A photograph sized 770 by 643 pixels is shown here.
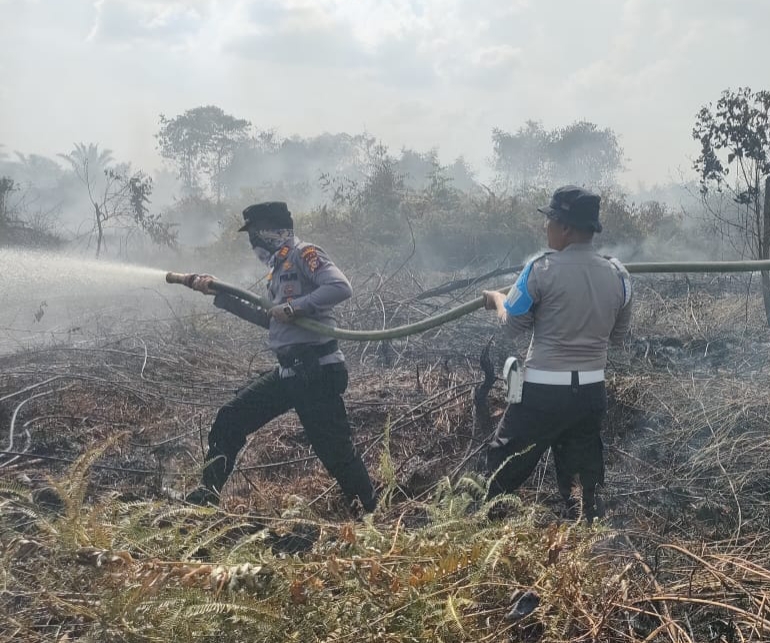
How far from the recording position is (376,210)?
15633 mm

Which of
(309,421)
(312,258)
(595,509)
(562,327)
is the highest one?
(312,258)

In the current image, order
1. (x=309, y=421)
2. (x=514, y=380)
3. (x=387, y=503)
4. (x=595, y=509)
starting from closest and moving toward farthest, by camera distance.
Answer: (x=387, y=503)
(x=514, y=380)
(x=595, y=509)
(x=309, y=421)

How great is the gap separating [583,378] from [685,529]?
950mm

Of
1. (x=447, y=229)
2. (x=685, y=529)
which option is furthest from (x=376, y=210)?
(x=685, y=529)

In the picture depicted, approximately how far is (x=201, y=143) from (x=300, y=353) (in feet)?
119

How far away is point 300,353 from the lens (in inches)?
143

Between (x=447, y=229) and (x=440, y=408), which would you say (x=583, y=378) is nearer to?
(x=440, y=408)

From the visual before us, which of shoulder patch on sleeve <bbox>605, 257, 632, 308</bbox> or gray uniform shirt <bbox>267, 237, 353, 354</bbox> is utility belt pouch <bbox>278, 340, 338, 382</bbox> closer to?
gray uniform shirt <bbox>267, 237, 353, 354</bbox>

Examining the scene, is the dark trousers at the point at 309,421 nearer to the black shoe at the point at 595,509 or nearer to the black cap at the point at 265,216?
the black cap at the point at 265,216

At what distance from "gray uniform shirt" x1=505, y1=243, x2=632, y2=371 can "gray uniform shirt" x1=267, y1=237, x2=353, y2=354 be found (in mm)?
1055

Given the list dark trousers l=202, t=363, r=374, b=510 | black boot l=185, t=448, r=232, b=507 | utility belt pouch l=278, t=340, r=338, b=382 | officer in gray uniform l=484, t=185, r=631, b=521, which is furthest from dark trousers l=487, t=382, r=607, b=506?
black boot l=185, t=448, r=232, b=507

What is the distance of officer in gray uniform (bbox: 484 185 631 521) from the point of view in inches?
116

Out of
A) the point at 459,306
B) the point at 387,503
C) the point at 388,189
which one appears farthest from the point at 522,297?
the point at 388,189

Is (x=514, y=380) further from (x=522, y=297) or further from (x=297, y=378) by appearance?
(x=297, y=378)
